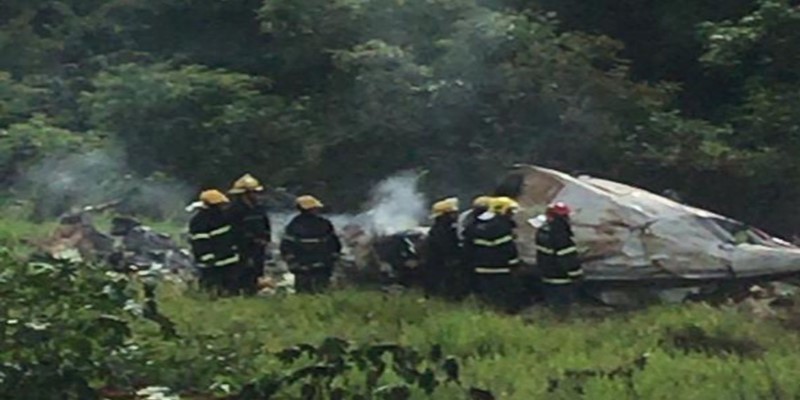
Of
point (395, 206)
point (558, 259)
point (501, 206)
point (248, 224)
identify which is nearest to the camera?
point (558, 259)

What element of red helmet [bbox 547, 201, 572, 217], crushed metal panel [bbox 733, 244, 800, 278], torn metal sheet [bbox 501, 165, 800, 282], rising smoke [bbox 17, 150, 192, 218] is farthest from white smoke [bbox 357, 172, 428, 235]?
crushed metal panel [bbox 733, 244, 800, 278]

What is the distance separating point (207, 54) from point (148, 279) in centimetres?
1695

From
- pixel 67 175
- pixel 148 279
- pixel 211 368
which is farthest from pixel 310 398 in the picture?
pixel 67 175

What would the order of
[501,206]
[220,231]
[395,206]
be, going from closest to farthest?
1. [501,206]
2. [220,231]
3. [395,206]

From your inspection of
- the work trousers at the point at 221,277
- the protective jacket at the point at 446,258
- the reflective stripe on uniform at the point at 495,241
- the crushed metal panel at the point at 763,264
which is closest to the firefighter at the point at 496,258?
the reflective stripe on uniform at the point at 495,241

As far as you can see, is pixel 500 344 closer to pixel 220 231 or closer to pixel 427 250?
pixel 427 250

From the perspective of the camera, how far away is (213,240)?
563 inches

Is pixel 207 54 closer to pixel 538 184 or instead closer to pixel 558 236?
pixel 538 184

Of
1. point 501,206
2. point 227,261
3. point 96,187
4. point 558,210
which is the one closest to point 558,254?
point 558,210

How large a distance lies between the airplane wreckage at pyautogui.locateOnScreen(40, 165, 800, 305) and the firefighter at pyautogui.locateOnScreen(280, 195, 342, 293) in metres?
0.67

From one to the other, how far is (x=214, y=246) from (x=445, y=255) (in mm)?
1975

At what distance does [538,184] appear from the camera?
15281mm

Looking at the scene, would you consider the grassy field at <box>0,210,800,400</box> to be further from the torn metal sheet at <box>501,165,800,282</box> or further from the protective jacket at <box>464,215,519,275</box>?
the torn metal sheet at <box>501,165,800,282</box>

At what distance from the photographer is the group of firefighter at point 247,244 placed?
1427cm
